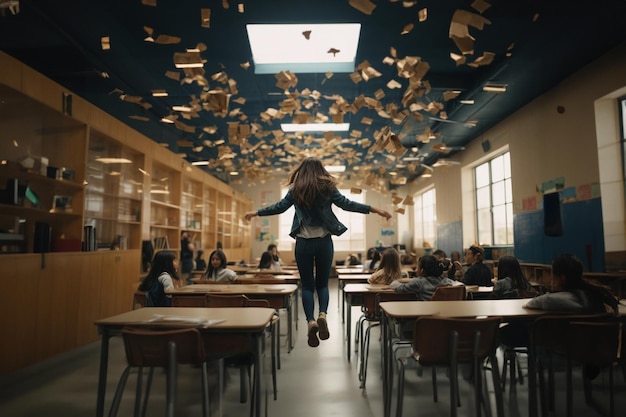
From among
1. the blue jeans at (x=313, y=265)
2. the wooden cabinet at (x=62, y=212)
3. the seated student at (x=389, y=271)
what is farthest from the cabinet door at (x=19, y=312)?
the seated student at (x=389, y=271)

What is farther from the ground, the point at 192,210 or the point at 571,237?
the point at 192,210

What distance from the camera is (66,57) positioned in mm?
4840

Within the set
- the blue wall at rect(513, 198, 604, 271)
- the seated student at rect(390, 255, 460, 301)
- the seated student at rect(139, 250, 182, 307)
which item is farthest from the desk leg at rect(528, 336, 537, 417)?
the blue wall at rect(513, 198, 604, 271)

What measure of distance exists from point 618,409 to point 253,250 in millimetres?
14546

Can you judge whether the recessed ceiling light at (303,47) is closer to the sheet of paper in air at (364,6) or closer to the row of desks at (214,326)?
the sheet of paper in air at (364,6)

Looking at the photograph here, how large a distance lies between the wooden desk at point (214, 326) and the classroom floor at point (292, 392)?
63 cm

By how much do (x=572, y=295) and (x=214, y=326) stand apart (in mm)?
2235

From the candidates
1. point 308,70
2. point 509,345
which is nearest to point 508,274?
point 509,345

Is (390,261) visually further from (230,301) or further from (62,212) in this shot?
(62,212)

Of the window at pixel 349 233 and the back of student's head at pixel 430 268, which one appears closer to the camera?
the back of student's head at pixel 430 268

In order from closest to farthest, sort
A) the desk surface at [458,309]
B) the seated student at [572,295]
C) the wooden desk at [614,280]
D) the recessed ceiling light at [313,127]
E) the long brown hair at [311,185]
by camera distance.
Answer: the desk surface at [458,309] < the seated student at [572,295] < the long brown hair at [311,185] < the wooden desk at [614,280] < the recessed ceiling light at [313,127]

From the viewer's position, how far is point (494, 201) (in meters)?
9.42

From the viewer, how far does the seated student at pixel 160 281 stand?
12.8 ft

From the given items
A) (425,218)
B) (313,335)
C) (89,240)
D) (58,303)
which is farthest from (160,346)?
(425,218)
